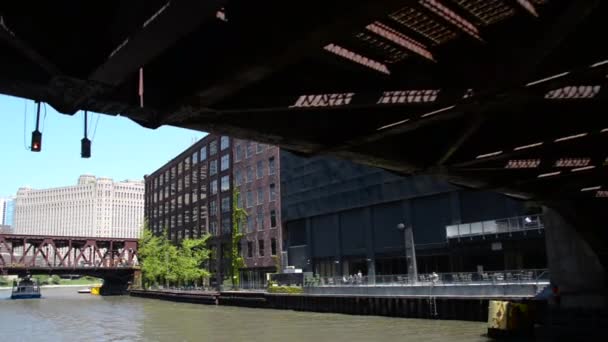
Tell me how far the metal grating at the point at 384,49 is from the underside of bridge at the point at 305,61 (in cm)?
3

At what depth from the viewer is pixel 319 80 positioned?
972 centimetres

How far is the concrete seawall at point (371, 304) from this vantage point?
127 feet

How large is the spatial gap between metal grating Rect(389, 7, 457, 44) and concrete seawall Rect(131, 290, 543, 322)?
1069 inches

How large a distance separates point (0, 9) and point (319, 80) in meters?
4.82

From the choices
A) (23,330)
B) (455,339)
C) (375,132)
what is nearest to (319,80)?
(375,132)

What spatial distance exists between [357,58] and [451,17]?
60.6 inches

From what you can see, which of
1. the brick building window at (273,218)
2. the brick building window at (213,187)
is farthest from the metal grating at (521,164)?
the brick building window at (213,187)

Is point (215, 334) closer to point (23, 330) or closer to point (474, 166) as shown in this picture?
point (23, 330)

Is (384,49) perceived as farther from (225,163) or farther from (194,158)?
(194,158)

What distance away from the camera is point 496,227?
48438 millimetres

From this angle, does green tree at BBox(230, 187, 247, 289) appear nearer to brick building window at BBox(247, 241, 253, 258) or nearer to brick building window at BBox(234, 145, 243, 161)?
brick building window at BBox(247, 241, 253, 258)

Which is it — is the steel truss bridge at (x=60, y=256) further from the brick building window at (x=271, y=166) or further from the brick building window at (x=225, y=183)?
the brick building window at (x=271, y=166)

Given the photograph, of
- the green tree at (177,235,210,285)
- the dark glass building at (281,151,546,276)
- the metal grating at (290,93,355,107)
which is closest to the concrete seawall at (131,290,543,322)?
the dark glass building at (281,151,546,276)

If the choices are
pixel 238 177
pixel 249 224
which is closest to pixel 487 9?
pixel 249 224
